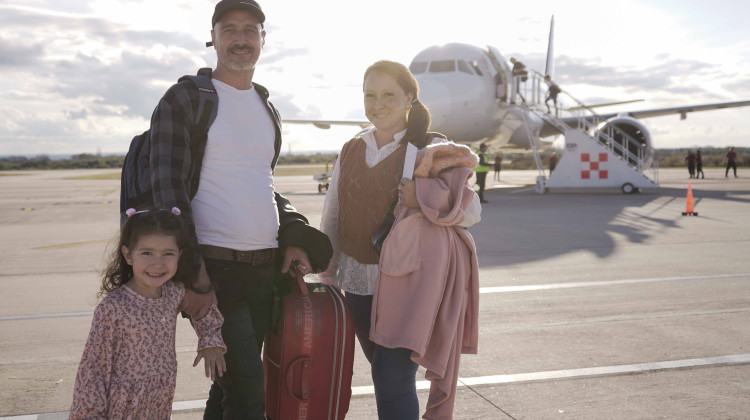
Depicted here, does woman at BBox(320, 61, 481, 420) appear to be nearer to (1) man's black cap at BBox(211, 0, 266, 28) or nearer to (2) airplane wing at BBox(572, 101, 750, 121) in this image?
(1) man's black cap at BBox(211, 0, 266, 28)

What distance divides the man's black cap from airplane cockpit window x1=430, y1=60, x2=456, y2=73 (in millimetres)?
14680

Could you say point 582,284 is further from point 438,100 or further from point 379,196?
point 438,100

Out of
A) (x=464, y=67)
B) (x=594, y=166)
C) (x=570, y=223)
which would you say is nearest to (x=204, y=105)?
(x=570, y=223)

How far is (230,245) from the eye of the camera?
2.43 m

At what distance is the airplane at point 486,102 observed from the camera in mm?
16188

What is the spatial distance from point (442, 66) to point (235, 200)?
1504 centimetres

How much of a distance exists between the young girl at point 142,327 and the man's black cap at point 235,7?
0.81 meters

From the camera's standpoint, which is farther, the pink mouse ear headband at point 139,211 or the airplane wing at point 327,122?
the airplane wing at point 327,122

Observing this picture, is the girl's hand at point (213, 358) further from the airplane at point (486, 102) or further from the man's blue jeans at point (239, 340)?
the airplane at point (486, 102)

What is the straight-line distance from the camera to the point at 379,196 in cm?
261

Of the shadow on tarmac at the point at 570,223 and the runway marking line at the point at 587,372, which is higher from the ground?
the shadow on tarmac at the point at 570,223

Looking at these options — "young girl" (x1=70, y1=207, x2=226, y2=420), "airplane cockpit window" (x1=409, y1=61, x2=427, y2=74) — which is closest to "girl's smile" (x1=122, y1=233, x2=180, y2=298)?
"young girl" (x1=70, y1=207, x2=226, y2=420)

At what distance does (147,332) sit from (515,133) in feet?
63.5

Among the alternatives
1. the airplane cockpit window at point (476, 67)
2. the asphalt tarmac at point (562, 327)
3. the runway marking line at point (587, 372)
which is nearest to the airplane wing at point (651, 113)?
the airplane cockpit window at point (476, 67)
